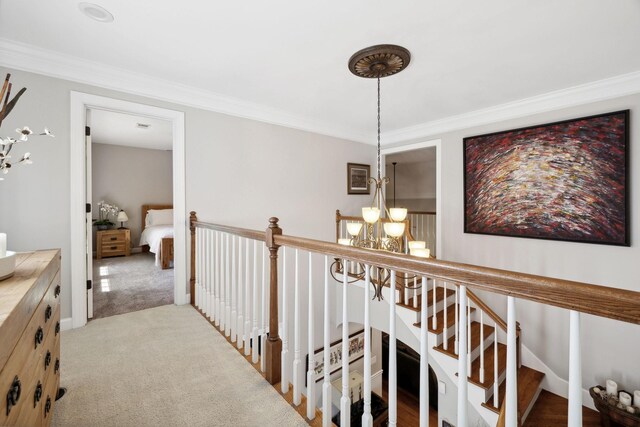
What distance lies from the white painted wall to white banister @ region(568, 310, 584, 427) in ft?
9.95

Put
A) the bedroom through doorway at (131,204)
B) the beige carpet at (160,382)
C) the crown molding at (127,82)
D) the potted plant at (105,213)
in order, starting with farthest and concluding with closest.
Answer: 1. the potted plant at (105,213)
2. the bedroom through doorway at (131,204)
3. the crown molding at (127,82)
4. the beige carpet at (160,382)

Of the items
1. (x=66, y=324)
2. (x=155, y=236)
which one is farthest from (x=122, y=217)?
(x=66, y=324)

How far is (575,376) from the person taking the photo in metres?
0.65

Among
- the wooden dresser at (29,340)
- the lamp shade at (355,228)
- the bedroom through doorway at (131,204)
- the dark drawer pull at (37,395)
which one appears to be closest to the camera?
the wooden dresser at (29,340)

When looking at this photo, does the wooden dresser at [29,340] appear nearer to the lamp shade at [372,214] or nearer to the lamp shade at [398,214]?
the lamp shade at [372,214]

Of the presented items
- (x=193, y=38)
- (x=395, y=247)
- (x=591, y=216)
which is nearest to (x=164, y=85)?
(x=193, y=38)

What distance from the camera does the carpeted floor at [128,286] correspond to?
9.82 ft

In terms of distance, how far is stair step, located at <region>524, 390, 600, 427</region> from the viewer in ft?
8.78

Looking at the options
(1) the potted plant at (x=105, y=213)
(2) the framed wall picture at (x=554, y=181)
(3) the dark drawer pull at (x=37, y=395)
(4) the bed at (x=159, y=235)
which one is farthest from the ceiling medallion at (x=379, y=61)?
(1) the potted plant at (x=105, y=213)

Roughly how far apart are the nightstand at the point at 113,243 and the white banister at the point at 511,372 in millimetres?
6898

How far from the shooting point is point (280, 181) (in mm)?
3801

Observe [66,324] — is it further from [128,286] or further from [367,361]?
[367,361]

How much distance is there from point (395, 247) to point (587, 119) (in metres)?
2.51

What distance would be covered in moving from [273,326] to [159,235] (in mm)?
4218
